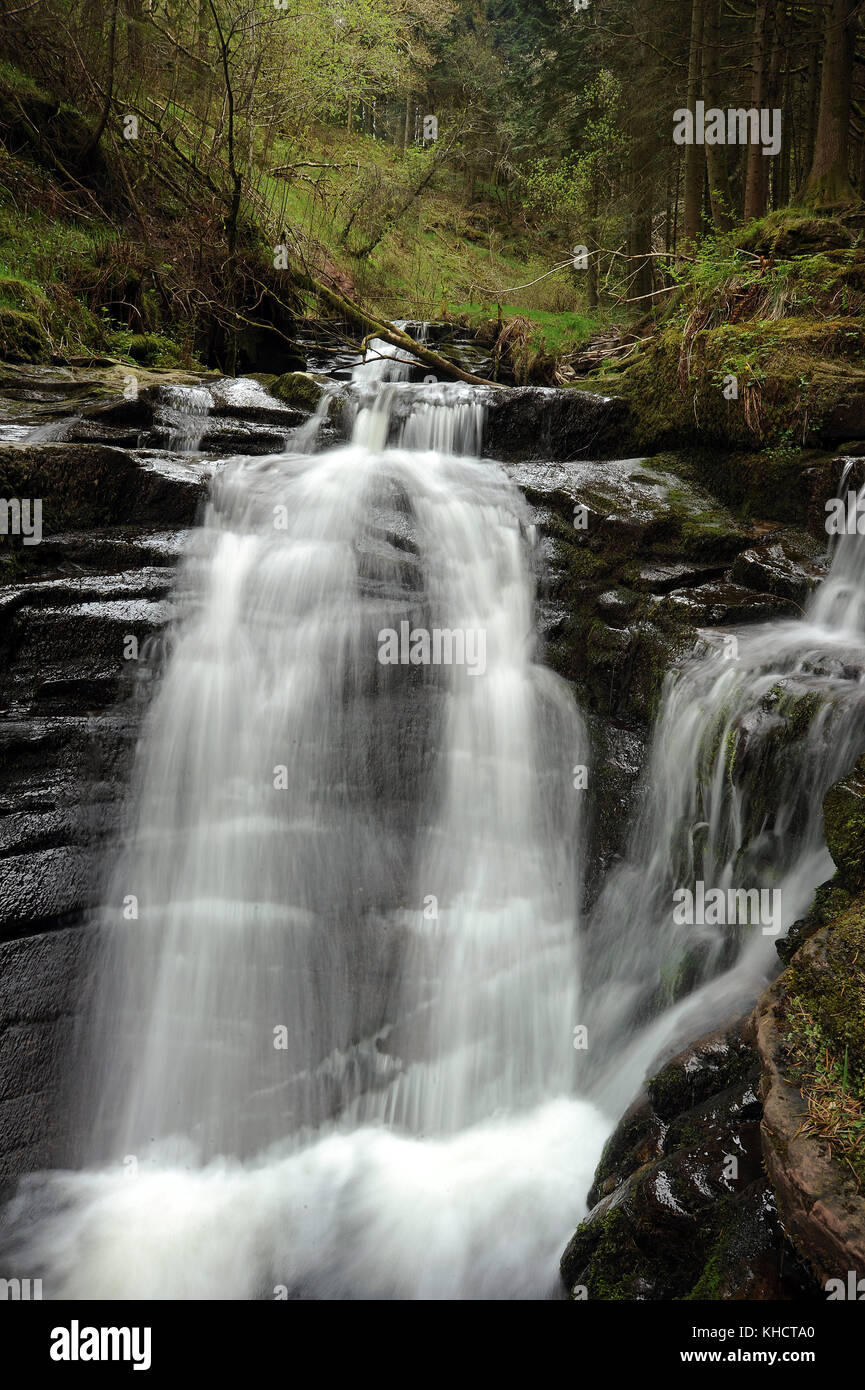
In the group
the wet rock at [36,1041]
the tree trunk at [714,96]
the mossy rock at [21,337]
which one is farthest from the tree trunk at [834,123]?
the wet rock at [36,1041]

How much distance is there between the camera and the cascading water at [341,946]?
3.69 metres

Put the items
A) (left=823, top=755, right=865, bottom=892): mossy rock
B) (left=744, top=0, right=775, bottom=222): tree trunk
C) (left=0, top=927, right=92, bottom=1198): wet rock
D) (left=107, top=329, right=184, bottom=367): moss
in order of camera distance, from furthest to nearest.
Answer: (left=107, top=329, right=184, bottom=367): moss, (left=744, top=0, right=775, bottom=222): tree trunk, (left=0, top=927, right=92, bottom=1198): wet rock, (left=823, top=755, right=865, bottom=892): mossy rock

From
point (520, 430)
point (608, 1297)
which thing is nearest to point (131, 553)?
point (520, 430)

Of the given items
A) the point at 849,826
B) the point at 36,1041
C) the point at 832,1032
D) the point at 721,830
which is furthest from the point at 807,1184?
the point at 36,1041

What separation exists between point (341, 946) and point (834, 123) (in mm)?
9508

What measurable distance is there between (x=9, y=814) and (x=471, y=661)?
10.5 ft

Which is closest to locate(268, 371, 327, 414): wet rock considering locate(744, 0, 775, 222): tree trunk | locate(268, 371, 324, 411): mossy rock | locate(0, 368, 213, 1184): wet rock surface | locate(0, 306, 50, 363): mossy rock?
locate(268, 371, 324, 411): mossy rock

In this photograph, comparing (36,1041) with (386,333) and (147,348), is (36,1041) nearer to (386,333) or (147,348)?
(147,348)

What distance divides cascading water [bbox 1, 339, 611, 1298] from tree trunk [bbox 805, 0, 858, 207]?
5.37 metres

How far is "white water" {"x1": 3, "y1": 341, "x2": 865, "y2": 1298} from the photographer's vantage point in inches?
146

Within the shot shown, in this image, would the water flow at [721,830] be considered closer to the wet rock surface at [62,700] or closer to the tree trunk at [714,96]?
the wet rock surface at [62,700]

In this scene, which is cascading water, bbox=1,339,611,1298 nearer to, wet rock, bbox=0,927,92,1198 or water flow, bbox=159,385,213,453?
wet rock, bbox=0,927,92,1198

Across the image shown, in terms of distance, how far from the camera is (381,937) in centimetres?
475

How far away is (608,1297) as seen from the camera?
2.86 meters
